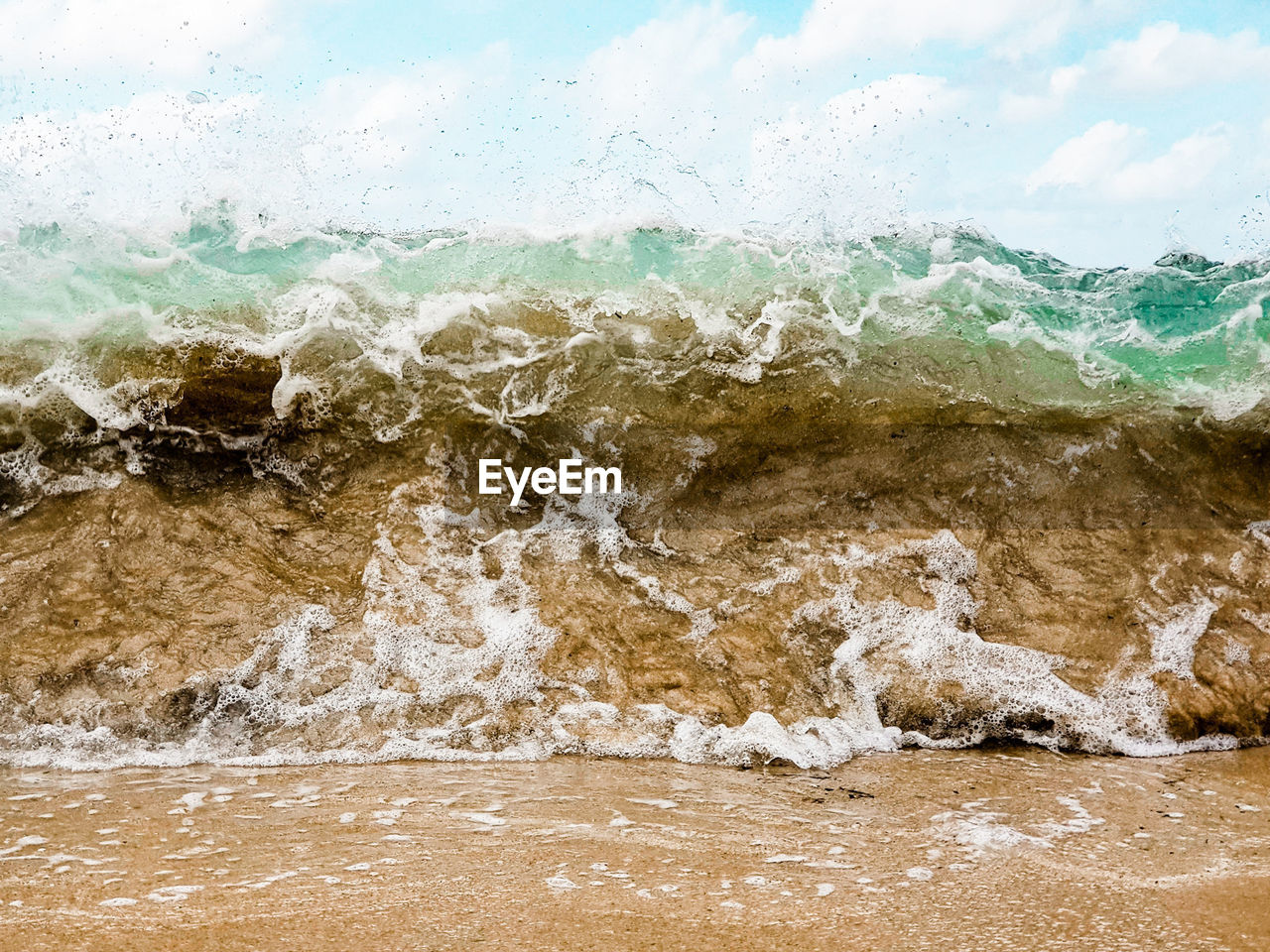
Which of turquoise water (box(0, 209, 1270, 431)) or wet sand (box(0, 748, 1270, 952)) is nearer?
wet sand (box(0, 748, 1270, 952))

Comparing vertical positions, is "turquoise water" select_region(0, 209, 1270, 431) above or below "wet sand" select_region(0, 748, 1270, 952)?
above

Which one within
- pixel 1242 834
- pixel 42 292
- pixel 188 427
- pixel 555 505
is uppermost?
pixel 42 292

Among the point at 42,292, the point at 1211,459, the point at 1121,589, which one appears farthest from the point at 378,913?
the point at 1211,459

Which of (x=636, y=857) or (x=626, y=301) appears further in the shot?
(x=626, y=301)

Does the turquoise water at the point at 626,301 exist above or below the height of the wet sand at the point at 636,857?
above

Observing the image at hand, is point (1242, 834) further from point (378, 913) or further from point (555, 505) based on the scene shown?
point (555, 505)

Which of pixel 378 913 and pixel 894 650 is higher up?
pixel 894 650

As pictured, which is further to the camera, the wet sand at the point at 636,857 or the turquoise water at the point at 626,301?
the turquoise water at the point at 626,301

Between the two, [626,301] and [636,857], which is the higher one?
[626,301]
